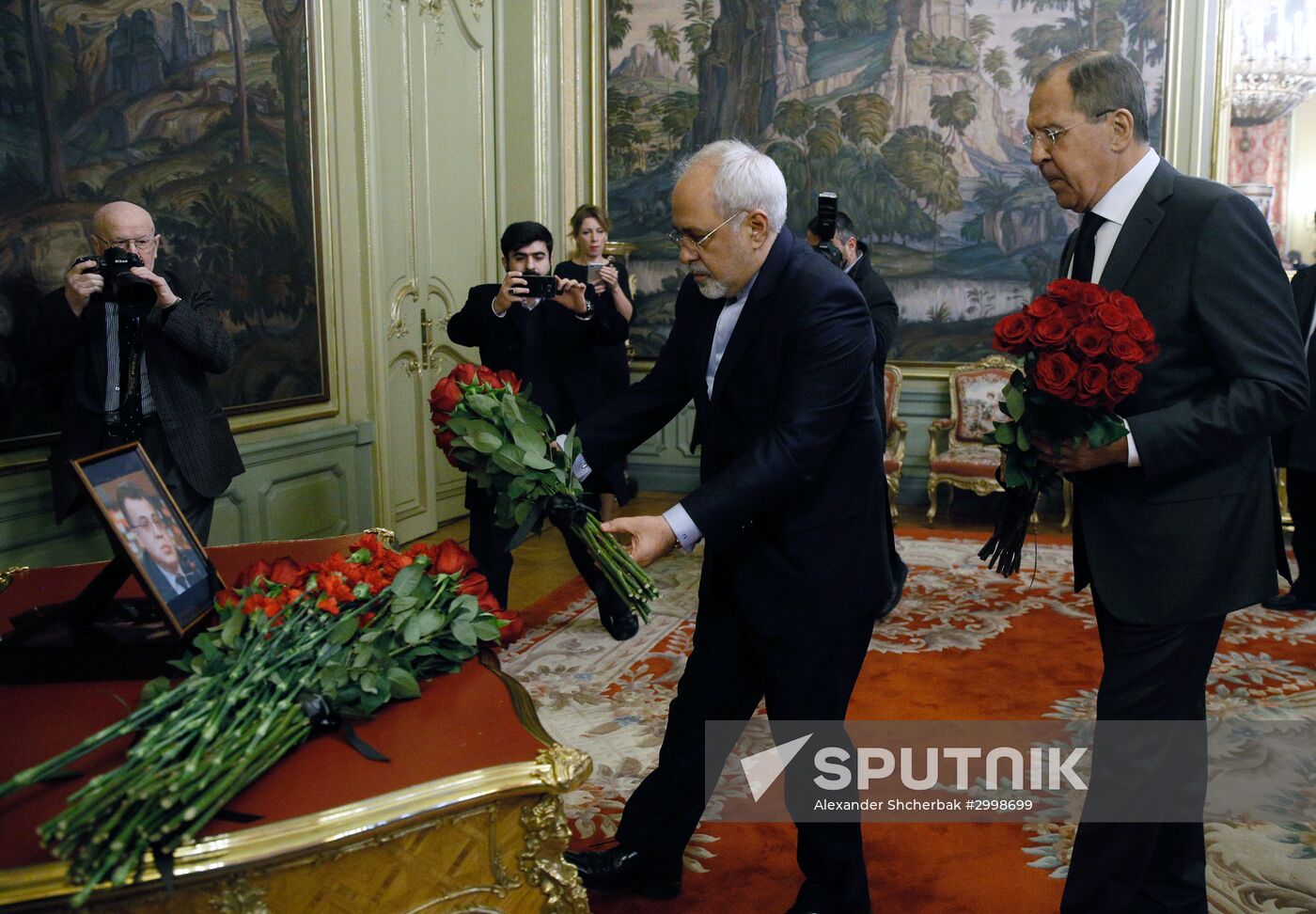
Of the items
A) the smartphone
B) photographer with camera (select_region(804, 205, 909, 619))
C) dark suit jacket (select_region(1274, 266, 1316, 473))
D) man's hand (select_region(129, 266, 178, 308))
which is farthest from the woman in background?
dark suit jacket (select_region(1274, 266, 1316, 473))

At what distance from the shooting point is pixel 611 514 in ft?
20.8

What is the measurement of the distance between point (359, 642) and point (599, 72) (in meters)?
7.82

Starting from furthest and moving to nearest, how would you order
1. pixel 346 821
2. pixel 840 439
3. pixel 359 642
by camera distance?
pixel 840 439, pixel 359 642, pixel 346 821

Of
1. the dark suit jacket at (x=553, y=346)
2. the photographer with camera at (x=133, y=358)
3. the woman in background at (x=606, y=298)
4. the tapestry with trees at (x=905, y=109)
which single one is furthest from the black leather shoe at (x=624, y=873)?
the tapestry with trees at (x=905, y=109)

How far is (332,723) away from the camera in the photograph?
5.01 ft

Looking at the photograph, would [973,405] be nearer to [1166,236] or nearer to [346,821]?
[1166,236]

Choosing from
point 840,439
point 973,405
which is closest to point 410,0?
point 973,405

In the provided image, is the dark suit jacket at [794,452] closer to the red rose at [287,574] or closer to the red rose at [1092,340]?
the red rose at [1092,340]

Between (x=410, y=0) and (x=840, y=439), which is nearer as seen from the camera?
(x=840, y=439)

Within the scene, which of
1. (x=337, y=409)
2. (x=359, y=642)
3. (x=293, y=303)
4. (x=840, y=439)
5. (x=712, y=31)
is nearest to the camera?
(x=359, y=642)

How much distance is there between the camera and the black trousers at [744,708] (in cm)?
233

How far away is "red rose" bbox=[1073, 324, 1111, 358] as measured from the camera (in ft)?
6.41

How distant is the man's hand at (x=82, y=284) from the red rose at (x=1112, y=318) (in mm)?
3020

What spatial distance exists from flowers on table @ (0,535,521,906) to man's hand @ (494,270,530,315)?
246cm
